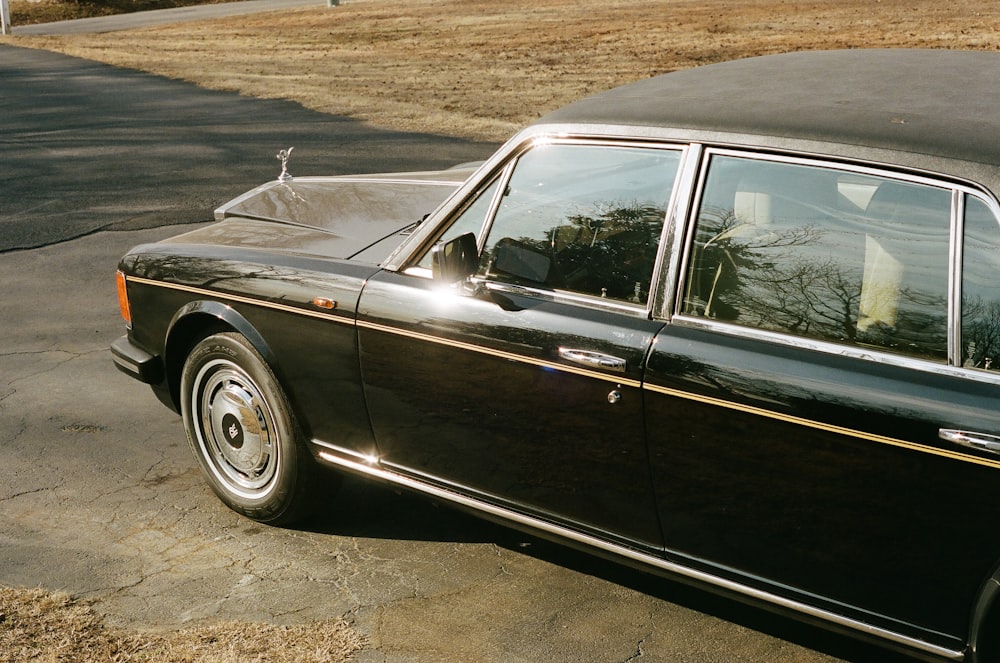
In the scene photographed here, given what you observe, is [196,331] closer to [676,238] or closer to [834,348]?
[676,238]

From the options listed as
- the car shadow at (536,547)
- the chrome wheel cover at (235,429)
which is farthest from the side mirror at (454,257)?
the chrome wheel cover at (235,429)

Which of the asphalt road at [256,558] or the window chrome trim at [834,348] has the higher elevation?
the window chrome trim at [834,348]

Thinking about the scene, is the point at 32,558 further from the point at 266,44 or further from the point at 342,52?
the point at 266,44

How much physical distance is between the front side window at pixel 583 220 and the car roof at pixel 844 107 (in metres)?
0.12

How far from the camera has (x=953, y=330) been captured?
109 inches

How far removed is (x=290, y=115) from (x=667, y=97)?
12.0 m

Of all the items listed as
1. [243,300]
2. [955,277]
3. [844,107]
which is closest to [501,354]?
[243,300]

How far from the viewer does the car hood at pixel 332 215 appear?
13.7ft

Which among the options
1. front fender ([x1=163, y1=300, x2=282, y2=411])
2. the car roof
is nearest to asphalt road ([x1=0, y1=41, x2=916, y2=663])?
front fender ([x1=163, y1=300, x2=282, y2=411])

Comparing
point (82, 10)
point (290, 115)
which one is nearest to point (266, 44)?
point (290, 115)

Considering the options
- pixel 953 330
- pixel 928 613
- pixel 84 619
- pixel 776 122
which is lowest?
pixel 84 619

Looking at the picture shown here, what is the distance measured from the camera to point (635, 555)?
3.40 metres

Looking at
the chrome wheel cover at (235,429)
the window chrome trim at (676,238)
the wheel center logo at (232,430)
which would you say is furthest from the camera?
the wheel center logo at (232,430)

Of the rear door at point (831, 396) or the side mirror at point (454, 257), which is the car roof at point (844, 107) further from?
the side mirror at point (454, 257)
